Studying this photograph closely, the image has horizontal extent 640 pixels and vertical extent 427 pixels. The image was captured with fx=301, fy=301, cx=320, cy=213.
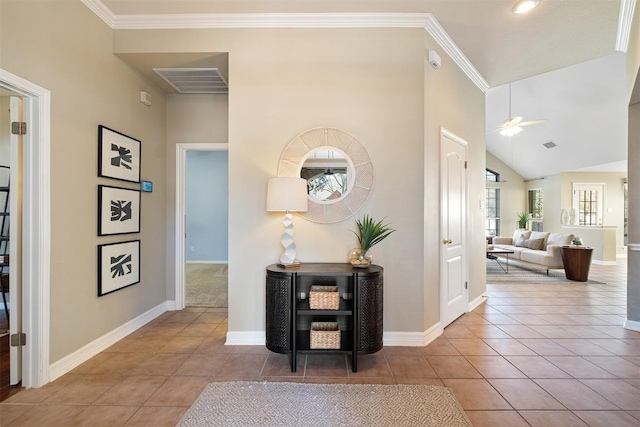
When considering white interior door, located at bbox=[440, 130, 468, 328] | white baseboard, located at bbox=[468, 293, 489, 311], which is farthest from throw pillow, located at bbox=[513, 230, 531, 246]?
white interior door, located at bbox=[440, 130, 468, 328]

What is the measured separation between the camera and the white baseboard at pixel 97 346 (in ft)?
7.24

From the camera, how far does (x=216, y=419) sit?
68.5 inches

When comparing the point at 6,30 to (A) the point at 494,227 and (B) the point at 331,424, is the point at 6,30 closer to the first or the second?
(B) the point at 331,424

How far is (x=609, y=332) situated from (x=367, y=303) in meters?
2.70

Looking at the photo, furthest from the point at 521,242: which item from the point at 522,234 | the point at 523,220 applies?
the point at 523,220

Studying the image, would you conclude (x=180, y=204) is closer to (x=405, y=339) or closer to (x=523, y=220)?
(x=405, y=339)

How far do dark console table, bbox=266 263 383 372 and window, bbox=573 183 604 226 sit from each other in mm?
8891

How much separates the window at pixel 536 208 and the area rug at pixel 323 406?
9.42 metres

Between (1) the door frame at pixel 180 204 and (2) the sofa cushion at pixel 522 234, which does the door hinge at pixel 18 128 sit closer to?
(1) the door frame at pixel 180 204

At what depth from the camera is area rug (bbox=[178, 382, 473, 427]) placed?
1727 millimetres

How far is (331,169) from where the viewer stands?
2730 millimetres

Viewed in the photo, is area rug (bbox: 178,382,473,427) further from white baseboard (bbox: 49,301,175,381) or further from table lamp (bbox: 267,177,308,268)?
white baseboard (bbox: 49,301,175,381)

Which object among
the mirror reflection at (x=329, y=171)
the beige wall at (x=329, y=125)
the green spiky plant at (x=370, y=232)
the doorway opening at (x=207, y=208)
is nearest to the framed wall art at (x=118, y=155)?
the beige wall at (x=329, y=125)

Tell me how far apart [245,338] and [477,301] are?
117 inches
